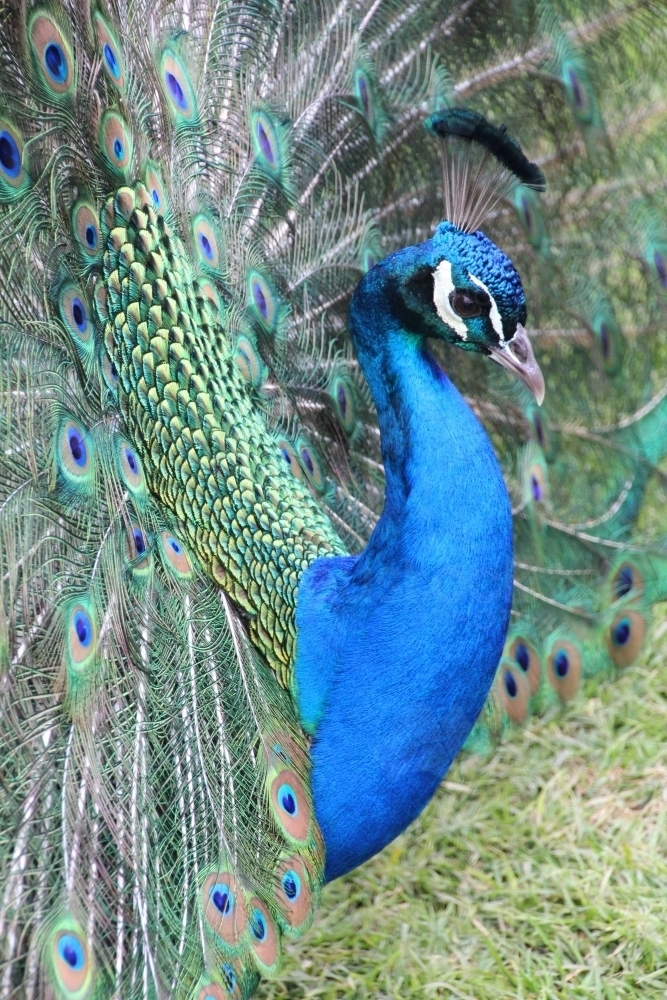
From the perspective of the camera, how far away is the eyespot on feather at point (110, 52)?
143 centimetres

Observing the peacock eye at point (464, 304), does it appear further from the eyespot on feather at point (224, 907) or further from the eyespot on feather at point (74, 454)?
the eyespot on feather at point (224, 907)

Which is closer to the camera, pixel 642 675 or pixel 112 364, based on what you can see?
pixel 112 364

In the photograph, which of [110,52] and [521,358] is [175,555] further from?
[110,52]

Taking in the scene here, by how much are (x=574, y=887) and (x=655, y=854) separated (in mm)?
177

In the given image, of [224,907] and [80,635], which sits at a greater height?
[80,635]

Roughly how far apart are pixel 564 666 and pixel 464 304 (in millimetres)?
799

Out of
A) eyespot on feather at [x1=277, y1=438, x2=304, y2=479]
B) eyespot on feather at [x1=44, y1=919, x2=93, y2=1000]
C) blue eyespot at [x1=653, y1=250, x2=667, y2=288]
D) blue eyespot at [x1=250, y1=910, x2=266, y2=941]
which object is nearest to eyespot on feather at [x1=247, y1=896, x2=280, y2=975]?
blue eyespot at [x1=250, y1=910, x2=266, y2=941]

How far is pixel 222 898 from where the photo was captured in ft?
4.56

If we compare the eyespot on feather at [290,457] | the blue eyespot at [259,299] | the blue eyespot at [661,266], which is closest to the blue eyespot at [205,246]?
the blue eyespot at [259,299]

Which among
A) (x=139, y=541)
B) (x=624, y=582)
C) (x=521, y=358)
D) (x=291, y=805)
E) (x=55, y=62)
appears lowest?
(x=291, y=805)

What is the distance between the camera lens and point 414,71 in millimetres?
1908

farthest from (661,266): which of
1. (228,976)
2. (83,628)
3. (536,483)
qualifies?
(228,976)

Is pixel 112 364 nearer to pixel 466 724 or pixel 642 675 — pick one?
pixel 466 724

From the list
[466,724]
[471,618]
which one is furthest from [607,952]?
[471,618]
